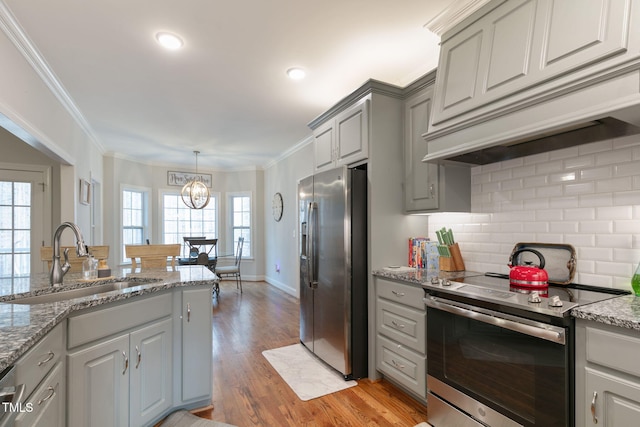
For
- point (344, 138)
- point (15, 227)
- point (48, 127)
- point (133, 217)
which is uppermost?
point (48, 127)

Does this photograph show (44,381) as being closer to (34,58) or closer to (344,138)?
(344,138)

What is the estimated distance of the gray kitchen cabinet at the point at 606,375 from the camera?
119 centimetres

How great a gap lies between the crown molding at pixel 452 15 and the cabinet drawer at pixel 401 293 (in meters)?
1.80

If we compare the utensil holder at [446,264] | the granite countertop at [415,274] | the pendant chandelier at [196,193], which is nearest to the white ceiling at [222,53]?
the pendant chandelier at [196,193]

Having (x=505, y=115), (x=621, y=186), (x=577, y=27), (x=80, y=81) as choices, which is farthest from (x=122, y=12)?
(x=621, y=186)

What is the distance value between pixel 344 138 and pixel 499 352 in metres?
2.03

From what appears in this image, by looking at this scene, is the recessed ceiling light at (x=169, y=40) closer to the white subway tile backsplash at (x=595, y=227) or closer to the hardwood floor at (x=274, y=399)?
the hardwood floor at (x=274, y=399)

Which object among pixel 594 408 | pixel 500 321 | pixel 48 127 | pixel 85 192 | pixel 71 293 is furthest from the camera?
Answer: pixel 85 192

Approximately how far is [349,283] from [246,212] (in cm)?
526

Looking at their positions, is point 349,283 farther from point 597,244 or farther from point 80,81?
point 80,81

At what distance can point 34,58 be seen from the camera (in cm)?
264

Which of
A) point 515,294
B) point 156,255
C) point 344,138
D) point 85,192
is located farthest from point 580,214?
point 85,192

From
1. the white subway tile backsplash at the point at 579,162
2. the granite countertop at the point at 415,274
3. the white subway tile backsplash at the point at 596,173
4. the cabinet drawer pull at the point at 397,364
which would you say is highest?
the white subway tile backsplash at the point at 579,162

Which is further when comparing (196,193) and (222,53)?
(196,193)
